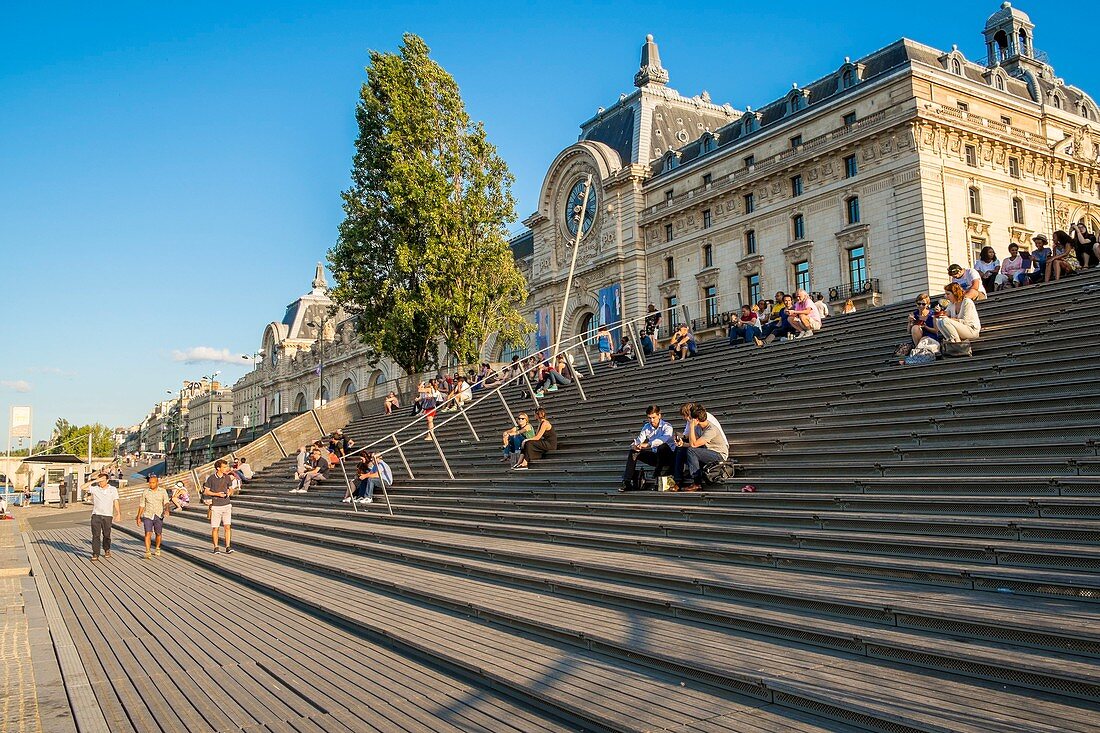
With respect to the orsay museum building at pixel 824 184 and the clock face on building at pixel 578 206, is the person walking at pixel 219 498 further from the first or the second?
the clock face on building at pixel 578 206

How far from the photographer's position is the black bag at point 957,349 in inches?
480

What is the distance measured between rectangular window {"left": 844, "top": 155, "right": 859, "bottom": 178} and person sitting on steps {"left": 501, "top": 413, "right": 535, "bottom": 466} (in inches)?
1130

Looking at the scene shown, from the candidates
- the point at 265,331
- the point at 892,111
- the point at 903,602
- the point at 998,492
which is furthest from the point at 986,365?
the point at 265,331

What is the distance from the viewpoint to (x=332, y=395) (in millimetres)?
91250

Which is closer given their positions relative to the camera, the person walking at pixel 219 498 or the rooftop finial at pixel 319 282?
the person walking at pixel 219 498

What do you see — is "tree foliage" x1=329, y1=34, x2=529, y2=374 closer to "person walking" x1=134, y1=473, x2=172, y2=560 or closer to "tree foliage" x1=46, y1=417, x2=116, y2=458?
"person walking" x1=134, y1=473, x2=172, y2=560

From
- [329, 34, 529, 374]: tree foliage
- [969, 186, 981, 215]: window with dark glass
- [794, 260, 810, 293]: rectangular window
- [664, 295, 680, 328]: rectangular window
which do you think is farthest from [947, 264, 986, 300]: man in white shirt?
[664, 295, 680, 328]: rectangular window

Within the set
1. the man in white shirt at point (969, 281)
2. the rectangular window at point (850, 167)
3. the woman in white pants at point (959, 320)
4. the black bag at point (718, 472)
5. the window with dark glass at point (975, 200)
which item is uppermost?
the rectangular window at point (850, 167)

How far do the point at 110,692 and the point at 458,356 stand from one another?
2359 centimetres

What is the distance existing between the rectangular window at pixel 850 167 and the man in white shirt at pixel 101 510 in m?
34.1

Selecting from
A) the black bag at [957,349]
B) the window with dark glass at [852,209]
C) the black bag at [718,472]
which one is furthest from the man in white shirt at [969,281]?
the window with dark glass at [852,209]

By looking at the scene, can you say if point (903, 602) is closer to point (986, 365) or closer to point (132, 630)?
point (986, 365)

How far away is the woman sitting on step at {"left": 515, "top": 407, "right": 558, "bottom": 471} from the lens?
15.5m

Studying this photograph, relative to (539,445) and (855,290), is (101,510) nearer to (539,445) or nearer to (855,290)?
(539,445)
